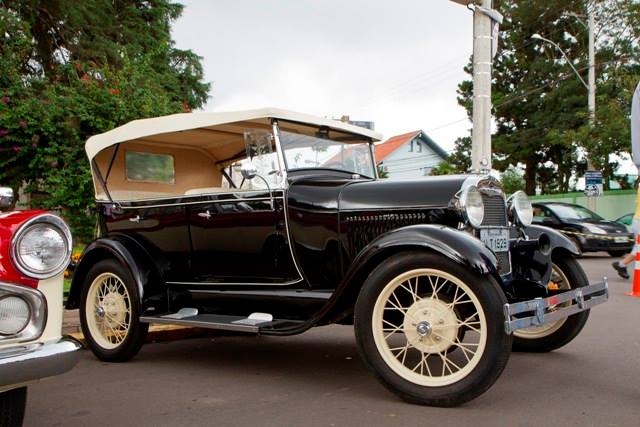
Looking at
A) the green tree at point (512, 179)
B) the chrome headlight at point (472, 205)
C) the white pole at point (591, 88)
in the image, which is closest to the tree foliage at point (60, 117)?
the chrome headlight at point (472, 205)

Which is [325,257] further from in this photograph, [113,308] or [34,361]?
[34,361]

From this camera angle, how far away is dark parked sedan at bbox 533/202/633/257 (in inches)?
618

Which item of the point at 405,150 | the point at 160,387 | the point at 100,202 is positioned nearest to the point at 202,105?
the point at 100,202

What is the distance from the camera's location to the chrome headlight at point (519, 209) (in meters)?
5.09

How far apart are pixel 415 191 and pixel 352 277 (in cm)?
79

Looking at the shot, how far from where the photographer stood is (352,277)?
4.12 metres

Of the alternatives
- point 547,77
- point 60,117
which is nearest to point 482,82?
point 60,117

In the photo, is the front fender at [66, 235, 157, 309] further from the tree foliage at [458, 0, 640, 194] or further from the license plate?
the tree foliage at [458, 0, 640, 194]

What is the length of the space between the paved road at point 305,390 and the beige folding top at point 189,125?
1944 millimetres

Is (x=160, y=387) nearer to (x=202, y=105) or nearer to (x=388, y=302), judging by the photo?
(x=388, y=302)

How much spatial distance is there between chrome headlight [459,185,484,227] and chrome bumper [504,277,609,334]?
2.26 ft

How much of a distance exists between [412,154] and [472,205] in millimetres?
48328

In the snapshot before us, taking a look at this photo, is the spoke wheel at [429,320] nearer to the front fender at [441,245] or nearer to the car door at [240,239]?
the front fender at [441,245]

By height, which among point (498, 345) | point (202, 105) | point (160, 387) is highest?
A: point (202, 105)
